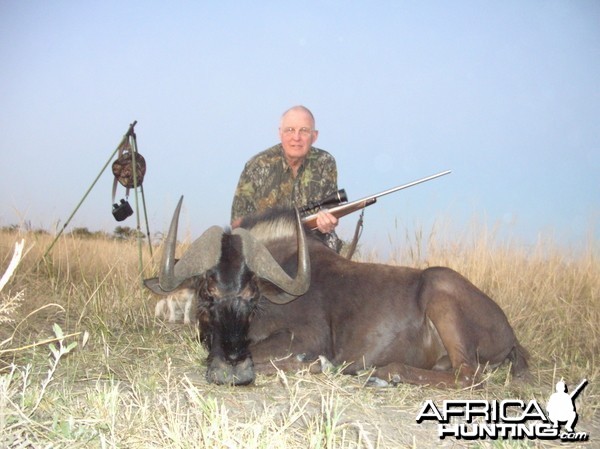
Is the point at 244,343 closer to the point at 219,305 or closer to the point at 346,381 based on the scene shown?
the point at 219,305

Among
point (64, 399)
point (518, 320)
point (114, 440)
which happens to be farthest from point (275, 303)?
point (518, 320)

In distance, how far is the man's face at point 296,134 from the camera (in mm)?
7180

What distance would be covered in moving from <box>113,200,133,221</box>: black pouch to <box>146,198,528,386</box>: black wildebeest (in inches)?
110

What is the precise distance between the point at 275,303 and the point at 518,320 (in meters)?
3.41

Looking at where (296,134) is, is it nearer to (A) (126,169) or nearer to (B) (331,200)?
(B) (331,200)

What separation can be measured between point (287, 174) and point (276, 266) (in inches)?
121

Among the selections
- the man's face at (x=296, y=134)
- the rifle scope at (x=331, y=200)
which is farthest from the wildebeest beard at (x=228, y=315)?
the man's face at (x=296, y=134)

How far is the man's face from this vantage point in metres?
7.18

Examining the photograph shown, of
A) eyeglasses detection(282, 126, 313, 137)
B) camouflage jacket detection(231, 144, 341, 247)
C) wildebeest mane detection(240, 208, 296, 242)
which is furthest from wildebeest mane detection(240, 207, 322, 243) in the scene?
eyeglasses detection(282, 126, 313, 137)

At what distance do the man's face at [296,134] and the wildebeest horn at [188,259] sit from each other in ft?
9.89

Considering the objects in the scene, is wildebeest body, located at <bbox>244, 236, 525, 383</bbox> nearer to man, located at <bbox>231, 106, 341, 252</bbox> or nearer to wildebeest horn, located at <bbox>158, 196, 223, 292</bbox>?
wildebeest horn, located at <bbox>158, 196, 223, 292</bbox>

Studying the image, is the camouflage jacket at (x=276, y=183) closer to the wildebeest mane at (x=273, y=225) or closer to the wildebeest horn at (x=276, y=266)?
the wildebeest mane at (x=273, y=225)

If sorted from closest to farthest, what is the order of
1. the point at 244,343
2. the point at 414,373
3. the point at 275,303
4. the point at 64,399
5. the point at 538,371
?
the point at 64,399 → the point at 244,343 → the point at 414,373 → the point at 275,303 → the point at 538,371

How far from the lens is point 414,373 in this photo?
4.34m
